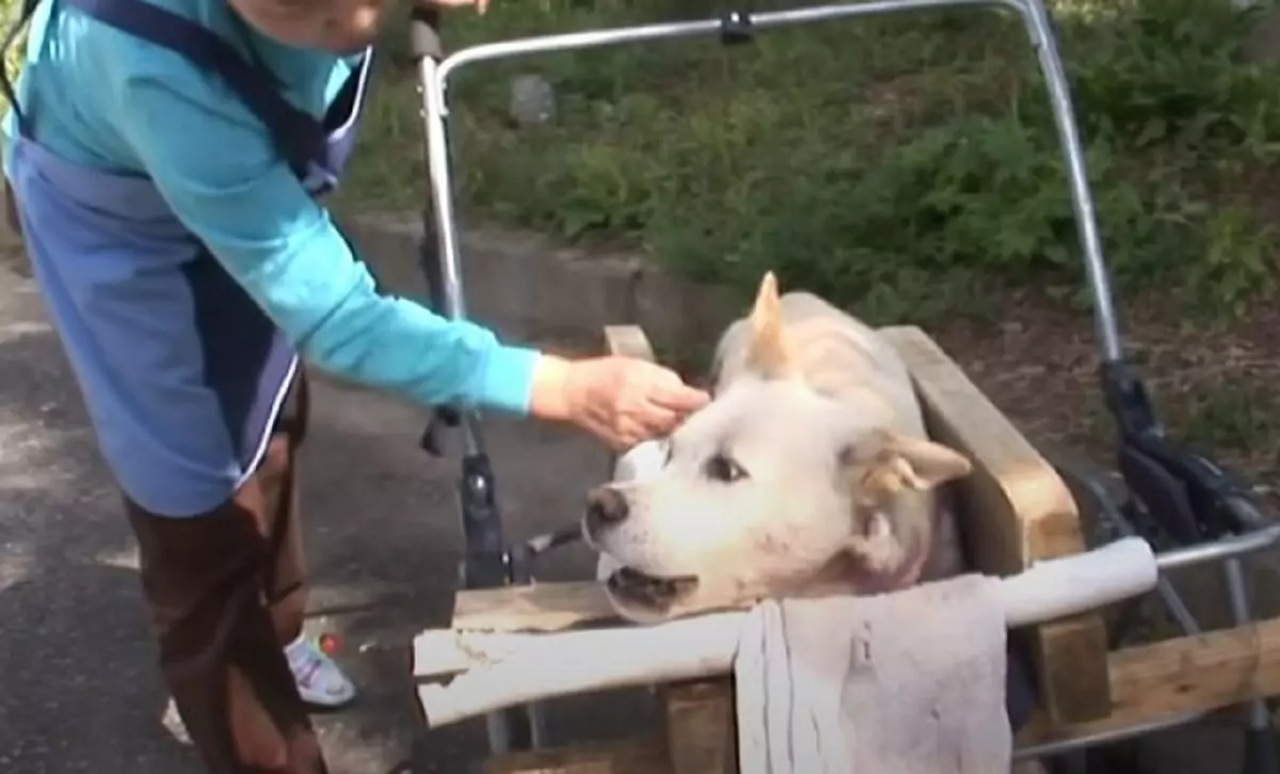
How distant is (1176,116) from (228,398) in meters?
2.64

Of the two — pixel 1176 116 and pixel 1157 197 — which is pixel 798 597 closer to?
pixel 1157 197

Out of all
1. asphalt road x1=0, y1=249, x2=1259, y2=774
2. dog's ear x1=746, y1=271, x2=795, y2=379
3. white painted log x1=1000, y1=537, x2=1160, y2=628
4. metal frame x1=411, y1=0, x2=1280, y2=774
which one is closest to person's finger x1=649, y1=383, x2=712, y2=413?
dog's ear x1=746, y1=271, x2=795, y2=379

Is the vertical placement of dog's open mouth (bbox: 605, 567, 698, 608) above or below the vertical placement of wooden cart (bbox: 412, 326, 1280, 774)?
above

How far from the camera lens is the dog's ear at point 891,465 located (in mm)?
2059

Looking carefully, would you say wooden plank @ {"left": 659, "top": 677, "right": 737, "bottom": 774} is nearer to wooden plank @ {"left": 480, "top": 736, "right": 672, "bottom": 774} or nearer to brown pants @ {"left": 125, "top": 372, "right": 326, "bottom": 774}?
wooden plank @ {"left": 480, "top": 736, "right": 672, "bottom": 774}

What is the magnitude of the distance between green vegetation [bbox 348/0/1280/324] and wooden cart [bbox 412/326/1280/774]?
6.18ft

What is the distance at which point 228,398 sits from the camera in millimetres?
2535

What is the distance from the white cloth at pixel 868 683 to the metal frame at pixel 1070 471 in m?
0.18

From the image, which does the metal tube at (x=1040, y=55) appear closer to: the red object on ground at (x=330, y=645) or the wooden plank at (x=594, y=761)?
the wooden plank at (x=594, y=761)

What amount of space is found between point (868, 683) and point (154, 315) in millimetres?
1034

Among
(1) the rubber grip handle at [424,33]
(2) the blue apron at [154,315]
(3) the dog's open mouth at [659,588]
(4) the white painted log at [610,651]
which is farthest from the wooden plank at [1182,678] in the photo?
(1) the rubber grip handle at [424,33]

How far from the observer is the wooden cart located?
1.94 m

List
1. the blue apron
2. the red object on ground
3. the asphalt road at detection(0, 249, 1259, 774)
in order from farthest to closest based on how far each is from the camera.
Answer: the red object on ground → the asphalt road at detection(0, 249, 1259, 774) → the blue apron

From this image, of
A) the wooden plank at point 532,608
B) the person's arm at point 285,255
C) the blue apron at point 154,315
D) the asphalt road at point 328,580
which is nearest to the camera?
the wooden plank at point 532,608
